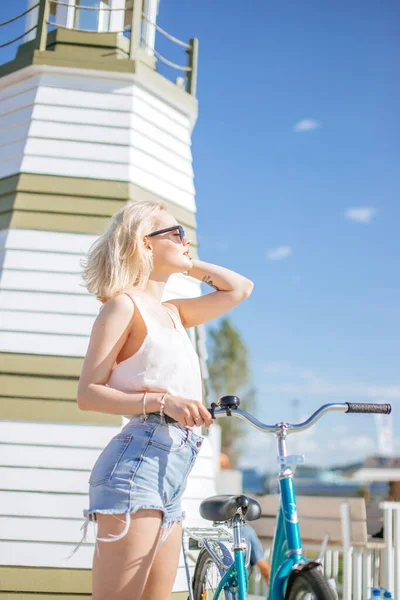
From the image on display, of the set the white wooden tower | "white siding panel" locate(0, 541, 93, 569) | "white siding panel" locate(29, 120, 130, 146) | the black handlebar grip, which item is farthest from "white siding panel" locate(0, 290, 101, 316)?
the black handlebar grip

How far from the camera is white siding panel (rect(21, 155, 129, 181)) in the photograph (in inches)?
218

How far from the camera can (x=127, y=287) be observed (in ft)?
7.61

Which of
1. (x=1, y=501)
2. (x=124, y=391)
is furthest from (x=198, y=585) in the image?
(x=1, y=501)

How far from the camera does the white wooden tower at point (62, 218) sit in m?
4.63

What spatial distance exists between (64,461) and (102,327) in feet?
9.53

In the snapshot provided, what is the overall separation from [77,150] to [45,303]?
139 cm

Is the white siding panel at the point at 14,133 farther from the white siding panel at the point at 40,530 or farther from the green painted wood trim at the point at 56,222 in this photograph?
the white siding panel at the point at 40,530

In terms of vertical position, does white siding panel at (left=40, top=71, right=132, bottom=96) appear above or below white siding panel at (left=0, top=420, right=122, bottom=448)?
above

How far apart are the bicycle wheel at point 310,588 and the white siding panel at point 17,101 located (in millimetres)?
4859

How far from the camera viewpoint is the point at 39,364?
499 cm

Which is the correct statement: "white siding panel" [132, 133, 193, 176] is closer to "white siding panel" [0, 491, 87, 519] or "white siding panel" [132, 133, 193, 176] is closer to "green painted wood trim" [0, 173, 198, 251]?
"green painted wood trim" [0, 173, 198, 251]

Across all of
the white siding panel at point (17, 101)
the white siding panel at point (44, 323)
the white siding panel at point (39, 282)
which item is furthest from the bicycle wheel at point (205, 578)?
the white siding panel at point (17, 101)

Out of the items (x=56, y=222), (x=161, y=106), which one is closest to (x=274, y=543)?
(x=56, y=222)

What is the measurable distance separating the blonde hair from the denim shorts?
0.47 m
